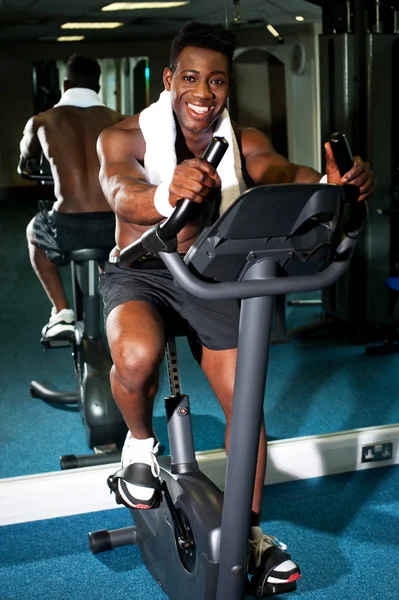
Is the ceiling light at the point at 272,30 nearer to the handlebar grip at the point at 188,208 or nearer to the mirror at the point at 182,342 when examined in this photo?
the mirror at the point at 182,342

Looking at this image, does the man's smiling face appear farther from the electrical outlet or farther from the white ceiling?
the electrical outlet

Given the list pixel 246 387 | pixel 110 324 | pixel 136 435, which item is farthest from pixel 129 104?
pixel 246 387

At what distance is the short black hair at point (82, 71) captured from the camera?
3.02 metres

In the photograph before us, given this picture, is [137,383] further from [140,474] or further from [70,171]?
[70,171]

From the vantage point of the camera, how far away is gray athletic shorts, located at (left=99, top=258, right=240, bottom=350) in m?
2.57

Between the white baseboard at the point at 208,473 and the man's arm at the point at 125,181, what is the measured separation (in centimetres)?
117

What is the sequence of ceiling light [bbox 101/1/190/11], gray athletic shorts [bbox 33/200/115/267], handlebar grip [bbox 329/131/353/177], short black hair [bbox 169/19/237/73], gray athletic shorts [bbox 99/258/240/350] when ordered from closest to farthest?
handlebar grip [bbox 329/131/353/177]
short black hair [bbox 169/19/237/73]
gray athletic shorts [bbox 99/258/240/350]
ceiling light [bbox 101/1/190/11]
gray athletic shorts [bbox 33/200/115/267]

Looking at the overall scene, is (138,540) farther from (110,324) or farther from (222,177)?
(222,177)

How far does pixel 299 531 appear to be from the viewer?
3.02m

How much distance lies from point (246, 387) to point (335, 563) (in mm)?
1081

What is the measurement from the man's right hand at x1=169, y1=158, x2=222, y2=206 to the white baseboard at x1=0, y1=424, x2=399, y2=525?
68.5 inches

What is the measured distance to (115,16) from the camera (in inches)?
120

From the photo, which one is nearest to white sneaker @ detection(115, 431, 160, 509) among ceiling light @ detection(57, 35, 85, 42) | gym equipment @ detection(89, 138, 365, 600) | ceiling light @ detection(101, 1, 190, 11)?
gym equipment @ detection(89, 138, 365, 600)

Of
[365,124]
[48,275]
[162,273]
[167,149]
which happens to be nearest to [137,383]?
[162,273]
